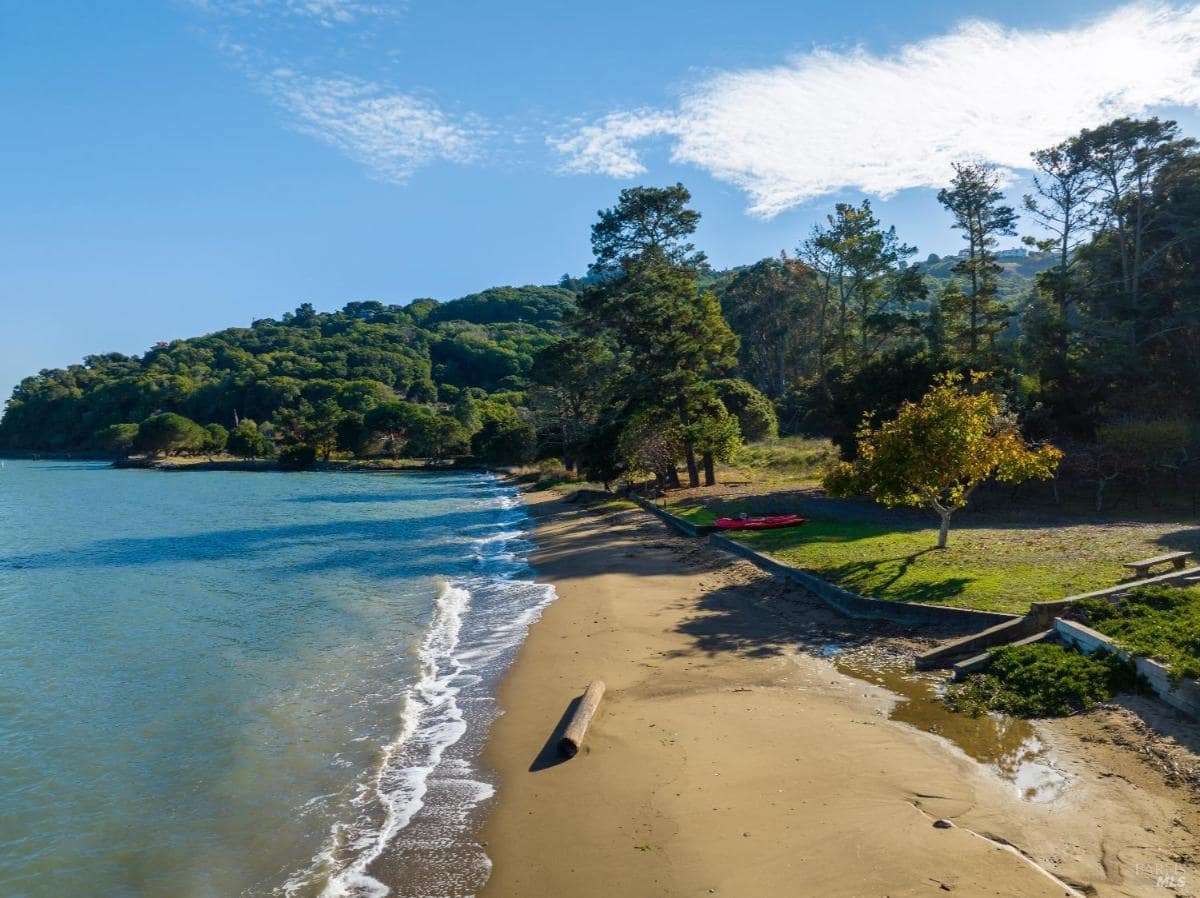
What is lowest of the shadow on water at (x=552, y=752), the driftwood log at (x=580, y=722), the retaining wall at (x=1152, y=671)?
the shadow on water at (x=552, y=752)

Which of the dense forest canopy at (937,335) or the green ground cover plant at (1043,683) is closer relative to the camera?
the green ground cover plant at (1043,683)

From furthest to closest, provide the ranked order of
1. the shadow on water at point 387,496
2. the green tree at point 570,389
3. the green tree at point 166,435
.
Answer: the green tree at point 166,435
the green tree at point 570,389
the shadow on water at point 387,496

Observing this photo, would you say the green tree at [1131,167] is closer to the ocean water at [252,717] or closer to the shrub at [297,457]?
the ocean water at [252,717]

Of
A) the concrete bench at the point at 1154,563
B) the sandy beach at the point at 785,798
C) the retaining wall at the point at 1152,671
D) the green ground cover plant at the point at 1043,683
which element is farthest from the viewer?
the concrete bench at the point at 1154,563

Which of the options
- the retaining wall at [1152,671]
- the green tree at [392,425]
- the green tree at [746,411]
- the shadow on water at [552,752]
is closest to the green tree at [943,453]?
the retaining wall at [1152,671]

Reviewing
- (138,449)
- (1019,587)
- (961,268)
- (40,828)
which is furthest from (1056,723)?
(138,449)

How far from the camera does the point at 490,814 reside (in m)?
Answer: 8.39

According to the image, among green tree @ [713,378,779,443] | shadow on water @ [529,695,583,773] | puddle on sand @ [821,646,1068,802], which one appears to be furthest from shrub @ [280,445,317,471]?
puddle on sand @ [821,646,1068,802]

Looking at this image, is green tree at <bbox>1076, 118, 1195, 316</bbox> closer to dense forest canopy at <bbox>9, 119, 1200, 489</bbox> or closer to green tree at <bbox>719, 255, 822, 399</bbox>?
dense forest canopy at <bbox>9, 119, 1200, 489</bbox>

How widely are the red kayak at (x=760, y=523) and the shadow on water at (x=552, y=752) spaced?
47.3ft

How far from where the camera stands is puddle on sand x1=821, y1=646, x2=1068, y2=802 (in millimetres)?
7953

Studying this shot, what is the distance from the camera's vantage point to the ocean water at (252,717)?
7906mm

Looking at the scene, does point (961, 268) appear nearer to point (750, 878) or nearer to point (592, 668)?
point (592, 668)

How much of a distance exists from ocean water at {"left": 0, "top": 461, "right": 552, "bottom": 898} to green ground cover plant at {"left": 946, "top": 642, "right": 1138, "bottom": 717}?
22.7 ft
